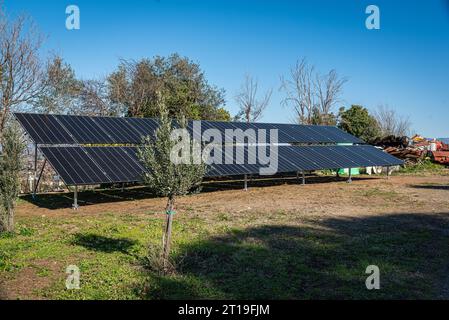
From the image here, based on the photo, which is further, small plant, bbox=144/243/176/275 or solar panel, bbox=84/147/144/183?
solar panel, bbox=84/147/144/183

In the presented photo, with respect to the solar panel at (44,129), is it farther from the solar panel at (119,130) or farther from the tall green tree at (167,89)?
the tall green tree at (167,89)

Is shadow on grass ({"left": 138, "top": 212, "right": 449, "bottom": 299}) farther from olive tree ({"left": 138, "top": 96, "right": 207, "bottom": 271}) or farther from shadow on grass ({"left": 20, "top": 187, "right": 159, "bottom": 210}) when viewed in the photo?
shadow on grass ({"left": 20, "top": 187, "right": 159, "bottom": 210})

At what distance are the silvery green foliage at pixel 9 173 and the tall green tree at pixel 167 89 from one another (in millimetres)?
26302

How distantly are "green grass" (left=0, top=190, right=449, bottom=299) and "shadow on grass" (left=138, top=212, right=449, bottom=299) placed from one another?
19mm

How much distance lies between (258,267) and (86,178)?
9.49 m

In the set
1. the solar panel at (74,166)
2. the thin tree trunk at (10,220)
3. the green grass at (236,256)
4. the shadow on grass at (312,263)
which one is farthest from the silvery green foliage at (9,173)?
the shadow on grass at (312,263)

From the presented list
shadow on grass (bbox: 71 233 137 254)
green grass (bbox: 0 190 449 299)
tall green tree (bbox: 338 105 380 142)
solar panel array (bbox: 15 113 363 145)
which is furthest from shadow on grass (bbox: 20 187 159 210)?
tall green tree (bbox: 338 105 380 142)

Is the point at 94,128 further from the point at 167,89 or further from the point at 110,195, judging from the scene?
the point at 167,89

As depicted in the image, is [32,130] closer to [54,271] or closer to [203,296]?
[54,271]

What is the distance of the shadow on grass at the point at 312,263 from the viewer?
22.3ft

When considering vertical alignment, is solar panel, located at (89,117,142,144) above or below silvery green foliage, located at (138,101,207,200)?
above

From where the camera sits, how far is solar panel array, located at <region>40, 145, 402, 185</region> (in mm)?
15734

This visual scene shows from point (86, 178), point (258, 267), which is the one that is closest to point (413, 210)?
point (258, 267)

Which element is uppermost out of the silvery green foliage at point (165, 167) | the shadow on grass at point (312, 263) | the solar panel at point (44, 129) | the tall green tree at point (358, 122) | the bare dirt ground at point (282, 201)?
the tall green tree at point (358, 122)
